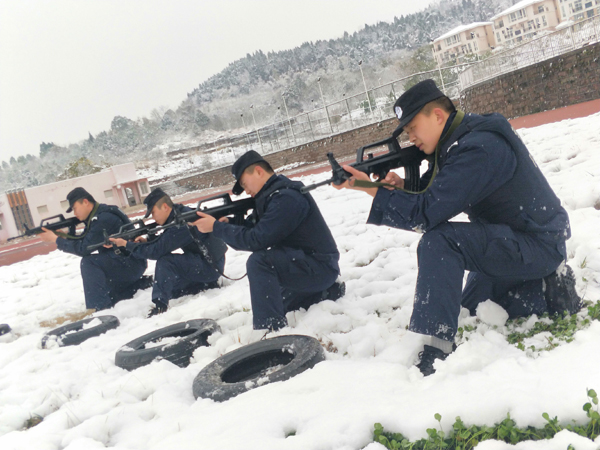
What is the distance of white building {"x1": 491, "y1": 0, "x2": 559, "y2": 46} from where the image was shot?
90875mm

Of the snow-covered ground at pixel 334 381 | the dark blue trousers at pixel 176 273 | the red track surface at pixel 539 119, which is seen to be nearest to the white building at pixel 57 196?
the red track surface at pixel 539 119

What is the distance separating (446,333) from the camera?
249cm

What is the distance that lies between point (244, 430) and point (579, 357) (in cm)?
157

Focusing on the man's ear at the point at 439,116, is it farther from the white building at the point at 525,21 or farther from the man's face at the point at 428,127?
the white building at the point at 525,21

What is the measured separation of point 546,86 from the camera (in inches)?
744

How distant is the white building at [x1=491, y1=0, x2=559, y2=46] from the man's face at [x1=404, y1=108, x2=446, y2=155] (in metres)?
101

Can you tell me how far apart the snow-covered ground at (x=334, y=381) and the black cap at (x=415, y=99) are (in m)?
1.26

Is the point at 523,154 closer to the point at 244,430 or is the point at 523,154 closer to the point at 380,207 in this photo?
the point at 380,207

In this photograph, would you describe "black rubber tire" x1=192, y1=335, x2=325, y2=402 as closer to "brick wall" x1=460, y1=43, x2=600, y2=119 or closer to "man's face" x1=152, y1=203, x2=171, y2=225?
"man's face" x1=152, y1=203, x2=171, y2=225

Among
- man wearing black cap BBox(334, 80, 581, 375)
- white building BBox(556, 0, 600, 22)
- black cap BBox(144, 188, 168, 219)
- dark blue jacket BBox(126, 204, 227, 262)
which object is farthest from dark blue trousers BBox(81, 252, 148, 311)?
white building BBox(556, 0, 600, 22)

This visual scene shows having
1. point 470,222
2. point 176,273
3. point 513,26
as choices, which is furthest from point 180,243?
point 513,26

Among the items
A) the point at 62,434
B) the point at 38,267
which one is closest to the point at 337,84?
the point at 38,267

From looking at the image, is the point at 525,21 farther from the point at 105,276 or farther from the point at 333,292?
the point at 333,292

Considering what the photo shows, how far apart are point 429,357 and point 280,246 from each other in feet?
5.46
